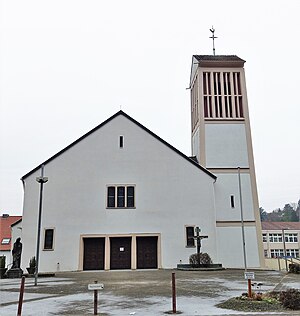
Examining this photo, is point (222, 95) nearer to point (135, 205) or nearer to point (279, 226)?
point (135, 205)

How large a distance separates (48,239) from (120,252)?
5338mm

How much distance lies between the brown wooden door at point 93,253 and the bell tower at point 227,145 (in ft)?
29.1

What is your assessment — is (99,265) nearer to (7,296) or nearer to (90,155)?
(90,155)

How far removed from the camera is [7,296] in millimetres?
12398

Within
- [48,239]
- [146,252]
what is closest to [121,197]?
[146,252]

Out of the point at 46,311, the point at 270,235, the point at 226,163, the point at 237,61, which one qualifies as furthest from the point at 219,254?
the point at 270,235

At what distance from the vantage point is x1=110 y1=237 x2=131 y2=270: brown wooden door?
2822cm

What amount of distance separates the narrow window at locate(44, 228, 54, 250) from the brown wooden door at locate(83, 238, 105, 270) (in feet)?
7.84

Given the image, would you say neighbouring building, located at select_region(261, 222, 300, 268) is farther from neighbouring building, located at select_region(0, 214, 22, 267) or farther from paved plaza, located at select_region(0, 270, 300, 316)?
paved plaza, located at select_region(0, 270, 300, 316)

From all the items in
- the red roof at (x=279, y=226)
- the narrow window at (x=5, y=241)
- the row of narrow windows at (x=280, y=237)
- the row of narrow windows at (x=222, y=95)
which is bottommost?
the narrow window at (x=5, y=241)

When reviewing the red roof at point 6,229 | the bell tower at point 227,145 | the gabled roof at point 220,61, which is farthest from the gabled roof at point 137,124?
the red roof at point 6,229

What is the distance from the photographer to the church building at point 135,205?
28250 mm

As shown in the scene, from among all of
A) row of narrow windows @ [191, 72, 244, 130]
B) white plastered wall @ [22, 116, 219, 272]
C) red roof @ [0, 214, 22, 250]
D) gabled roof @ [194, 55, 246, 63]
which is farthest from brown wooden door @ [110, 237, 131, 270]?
red roof @ [0, 214, 22, 250]

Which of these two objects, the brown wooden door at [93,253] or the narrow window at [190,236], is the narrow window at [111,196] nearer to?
the brown wooden door at [93,253]
